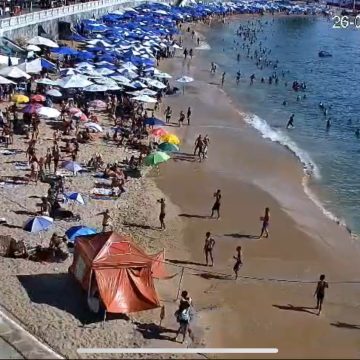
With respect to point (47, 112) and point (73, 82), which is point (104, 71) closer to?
point (73, 82)

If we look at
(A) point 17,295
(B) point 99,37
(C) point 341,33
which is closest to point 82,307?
(A) point 17,295

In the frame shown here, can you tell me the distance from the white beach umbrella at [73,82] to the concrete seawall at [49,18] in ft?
32.2

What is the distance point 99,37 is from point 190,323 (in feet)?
125

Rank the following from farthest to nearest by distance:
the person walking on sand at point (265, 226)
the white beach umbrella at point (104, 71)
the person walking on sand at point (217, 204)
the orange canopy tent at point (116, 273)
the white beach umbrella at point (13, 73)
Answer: the white beach umbrella at point (104, 71), the white beach umbrella at point (13, 73), the person walking on sand at point (217, 204), the person walking on sand at point (265, 226), the orange canopy tent at point (116, 273)

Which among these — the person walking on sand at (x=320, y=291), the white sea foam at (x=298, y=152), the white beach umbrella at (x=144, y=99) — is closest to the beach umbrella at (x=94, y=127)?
the white beach umbrella at (x=144, y=99)

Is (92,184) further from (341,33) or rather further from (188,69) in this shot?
(341,33)

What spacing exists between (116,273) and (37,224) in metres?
4.54

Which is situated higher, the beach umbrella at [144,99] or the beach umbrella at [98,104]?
the beach umbrella at [144,99]

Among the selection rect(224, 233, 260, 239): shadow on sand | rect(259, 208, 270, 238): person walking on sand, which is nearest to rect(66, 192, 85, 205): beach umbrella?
rect(224, 233, 260, 239): shadow on sand

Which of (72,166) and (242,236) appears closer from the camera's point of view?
(242,236)

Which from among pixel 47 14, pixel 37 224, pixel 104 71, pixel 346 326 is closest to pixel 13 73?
pixel 104 71

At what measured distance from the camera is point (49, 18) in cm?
4797

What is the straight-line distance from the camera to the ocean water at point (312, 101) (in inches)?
1079

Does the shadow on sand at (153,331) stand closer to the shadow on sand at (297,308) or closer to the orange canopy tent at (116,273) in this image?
the orange canopy tent at (116,273)
